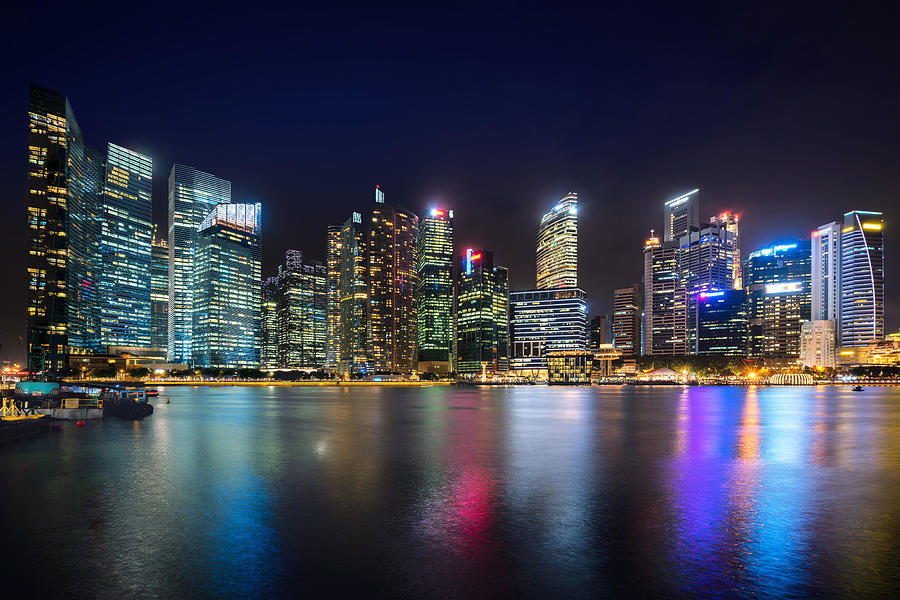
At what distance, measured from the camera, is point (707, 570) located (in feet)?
50.8

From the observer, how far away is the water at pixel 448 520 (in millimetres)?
14758

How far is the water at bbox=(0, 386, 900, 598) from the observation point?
14.8 m

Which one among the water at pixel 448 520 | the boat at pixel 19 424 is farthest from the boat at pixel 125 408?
the water at pixel 448 520

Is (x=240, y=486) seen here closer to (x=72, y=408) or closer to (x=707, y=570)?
(x=707, y=570)

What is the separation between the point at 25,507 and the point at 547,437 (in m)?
38.9

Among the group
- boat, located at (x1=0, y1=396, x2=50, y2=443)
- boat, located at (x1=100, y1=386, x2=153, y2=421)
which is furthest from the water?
boat, located at (x1=100, y1=386, x2=153, y2=421)

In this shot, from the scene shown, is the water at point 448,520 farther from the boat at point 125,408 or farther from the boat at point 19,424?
the boat at point 125,408

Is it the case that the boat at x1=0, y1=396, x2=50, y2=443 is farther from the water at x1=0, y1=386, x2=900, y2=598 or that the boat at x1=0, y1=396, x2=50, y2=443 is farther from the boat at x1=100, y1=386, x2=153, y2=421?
the boat at x1=100, y1=386, x2=153, y2=421

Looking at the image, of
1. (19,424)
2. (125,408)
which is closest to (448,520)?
(19,424)

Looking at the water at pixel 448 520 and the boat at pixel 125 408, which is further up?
the water at pixel 448 520

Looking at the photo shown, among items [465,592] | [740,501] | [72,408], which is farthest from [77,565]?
[72,408]

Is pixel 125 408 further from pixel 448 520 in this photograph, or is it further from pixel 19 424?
pixel 448 520

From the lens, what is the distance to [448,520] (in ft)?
68.6

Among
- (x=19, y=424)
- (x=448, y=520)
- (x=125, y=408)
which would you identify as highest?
(x=448, y=520)
